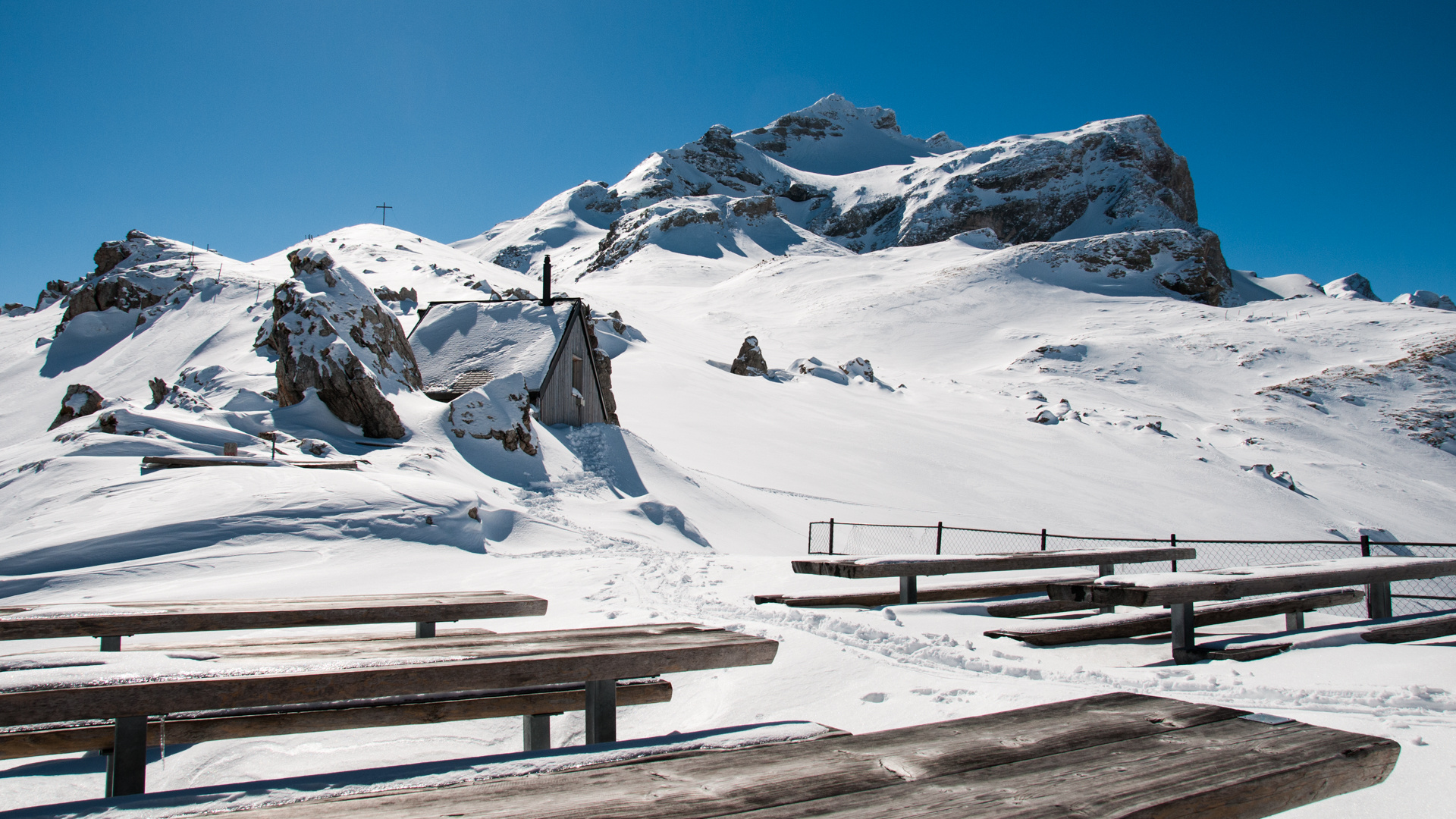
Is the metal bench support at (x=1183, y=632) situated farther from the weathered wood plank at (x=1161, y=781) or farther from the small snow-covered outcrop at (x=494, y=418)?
the small snow-covered outcrop at (x=494, y=418)

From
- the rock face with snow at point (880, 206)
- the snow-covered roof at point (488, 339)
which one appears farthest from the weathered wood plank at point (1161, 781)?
the rock face with snow at point (880, 206)

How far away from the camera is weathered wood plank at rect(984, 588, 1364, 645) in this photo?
20.1 ft

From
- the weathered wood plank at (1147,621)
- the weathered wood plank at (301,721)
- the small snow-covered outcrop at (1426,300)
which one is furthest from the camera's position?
the small snow-covered outcrop at (1426,300)

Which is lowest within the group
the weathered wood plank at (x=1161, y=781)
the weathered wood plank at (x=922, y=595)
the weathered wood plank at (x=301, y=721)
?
the weathered wood plank at (x=922, y=595)

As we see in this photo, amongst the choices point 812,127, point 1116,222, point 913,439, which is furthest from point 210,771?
point 812,127

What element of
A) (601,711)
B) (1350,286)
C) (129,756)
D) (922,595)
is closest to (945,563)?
(922,595)

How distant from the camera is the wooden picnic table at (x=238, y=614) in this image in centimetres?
347

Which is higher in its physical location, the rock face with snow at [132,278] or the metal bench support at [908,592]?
the rock face with snow at [132,278]

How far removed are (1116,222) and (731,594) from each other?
110809mm

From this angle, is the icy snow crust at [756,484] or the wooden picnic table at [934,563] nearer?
the icy snow crust at [756,484]

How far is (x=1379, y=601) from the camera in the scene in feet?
23.0

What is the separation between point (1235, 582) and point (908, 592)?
2642 millimetres

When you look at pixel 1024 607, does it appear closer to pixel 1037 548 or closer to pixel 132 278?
pixel 1037 548

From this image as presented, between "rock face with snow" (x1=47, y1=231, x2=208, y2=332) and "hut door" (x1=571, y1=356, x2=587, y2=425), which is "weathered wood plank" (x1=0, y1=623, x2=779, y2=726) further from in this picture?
"rock face with snow" (x1=47, y1=231, x2=208, y2=332)
